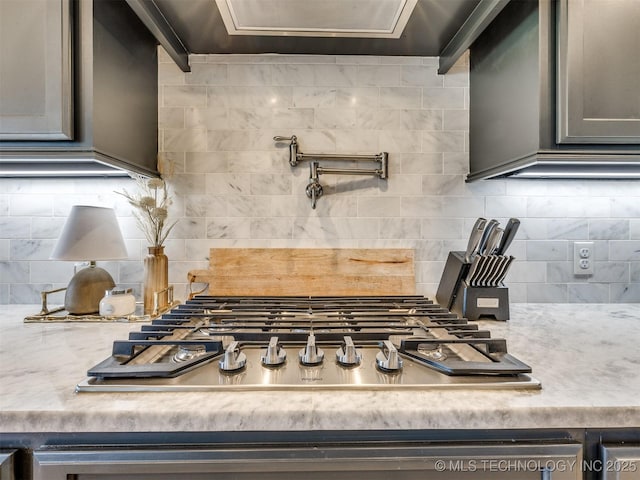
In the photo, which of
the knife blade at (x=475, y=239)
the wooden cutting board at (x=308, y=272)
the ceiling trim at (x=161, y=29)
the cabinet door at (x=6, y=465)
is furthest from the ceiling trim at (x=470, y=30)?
the cabinet door at (x=6, y=465)

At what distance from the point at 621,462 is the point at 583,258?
102 centimetres

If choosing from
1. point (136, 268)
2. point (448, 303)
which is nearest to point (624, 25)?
point (448, 303)

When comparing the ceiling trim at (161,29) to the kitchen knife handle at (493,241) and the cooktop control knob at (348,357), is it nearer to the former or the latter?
the cooktop control knob at (348,357)

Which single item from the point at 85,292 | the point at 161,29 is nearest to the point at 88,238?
the point at 85,292

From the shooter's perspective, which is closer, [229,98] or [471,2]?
[471,2]

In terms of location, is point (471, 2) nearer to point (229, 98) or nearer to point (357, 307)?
point (229, 98)

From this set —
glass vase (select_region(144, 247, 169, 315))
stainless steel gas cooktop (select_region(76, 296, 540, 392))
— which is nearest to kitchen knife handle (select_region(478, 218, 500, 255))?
stainless steel gas cooktop (select_region(76, 296, 540, 392))

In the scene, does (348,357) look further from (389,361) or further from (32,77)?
(32,77)

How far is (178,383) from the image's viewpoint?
0.68 metres

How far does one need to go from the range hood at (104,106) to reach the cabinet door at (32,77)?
2cm

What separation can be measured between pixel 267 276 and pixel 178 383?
771mm

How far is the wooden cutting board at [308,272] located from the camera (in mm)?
1431

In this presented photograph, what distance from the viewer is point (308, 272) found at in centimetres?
145

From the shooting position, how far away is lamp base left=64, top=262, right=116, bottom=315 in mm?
1188
